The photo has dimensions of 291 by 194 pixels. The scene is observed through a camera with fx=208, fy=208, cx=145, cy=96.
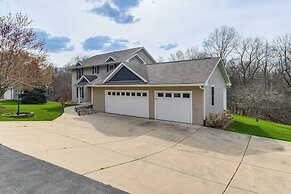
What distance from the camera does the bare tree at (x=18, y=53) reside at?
17312 millimetres

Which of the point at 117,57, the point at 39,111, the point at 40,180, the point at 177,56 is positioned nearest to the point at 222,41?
the point at 177,56

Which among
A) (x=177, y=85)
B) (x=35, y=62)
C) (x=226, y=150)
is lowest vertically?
(x=226, y=150)

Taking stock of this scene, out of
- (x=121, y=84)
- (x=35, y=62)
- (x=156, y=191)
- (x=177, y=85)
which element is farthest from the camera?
(x=35, y=62)

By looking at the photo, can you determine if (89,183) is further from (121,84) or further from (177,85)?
(121,84)

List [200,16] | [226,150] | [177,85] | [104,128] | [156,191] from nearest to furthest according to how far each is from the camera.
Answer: [156,191] < [226,150] < [104,128] < [177,85] < [200,16]

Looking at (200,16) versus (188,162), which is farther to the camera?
(200,16)

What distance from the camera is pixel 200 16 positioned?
1568 cm

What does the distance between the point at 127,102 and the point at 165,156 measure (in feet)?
33.9

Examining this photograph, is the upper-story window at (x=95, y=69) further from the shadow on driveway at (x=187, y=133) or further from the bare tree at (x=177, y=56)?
the bare tree at (x=177, y=56)

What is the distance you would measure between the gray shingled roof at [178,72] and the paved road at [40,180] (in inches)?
390

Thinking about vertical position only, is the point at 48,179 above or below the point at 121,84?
below

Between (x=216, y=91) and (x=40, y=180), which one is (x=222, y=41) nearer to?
(x=216, y=91)

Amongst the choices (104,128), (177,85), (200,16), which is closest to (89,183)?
(104,128)

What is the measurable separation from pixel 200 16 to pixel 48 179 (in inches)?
581
